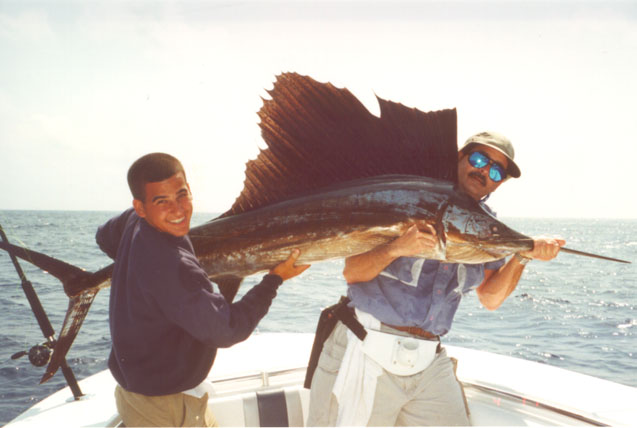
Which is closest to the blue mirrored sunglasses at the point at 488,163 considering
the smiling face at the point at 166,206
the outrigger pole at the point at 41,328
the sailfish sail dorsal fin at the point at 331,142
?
the sailfish sail dorsal fin at the point at 331,142

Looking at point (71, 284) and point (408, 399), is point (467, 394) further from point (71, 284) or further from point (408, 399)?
point (71, 284)

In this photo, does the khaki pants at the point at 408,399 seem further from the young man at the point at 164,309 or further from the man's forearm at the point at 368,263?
the young man at the point at 164,309

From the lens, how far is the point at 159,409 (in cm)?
170

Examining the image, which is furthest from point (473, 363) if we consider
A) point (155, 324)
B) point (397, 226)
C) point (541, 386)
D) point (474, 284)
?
point (155, 324)

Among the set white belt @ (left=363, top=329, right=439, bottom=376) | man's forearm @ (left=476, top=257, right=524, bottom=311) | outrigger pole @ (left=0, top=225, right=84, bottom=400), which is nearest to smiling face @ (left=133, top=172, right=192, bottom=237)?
white belt @ (left=363, top=329, right=439, bottom=376)

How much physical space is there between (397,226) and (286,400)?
1.57 m

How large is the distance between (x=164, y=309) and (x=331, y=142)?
951mm

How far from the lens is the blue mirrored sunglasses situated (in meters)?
2.07

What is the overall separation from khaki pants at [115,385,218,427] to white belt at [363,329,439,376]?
76 cm

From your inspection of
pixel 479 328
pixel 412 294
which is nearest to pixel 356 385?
pixel 412 294

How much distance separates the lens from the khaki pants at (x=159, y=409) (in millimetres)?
1688

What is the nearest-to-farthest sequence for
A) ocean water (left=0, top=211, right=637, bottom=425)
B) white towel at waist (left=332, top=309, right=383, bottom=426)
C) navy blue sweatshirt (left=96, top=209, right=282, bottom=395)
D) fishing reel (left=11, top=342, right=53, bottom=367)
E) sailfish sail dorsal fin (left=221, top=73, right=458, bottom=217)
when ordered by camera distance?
navy blue sweatshirt (left=96, top=209, right=282, bottom=395), sailfish sail dorsal fin (left=221, top=73, right=458, bottom=217), white towel at waist (left=332, top=309, right=383, bottom=426), fishing reel (left=11, top=342, right=53, bottom=367), ocean water (left=0, top=211, right=637, bottom=425)

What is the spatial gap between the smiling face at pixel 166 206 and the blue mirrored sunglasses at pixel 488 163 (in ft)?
4.20

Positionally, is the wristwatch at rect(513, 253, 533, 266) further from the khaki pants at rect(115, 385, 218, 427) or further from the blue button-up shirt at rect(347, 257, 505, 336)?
the khaki pants at rect(115, 385, 218, 427)
